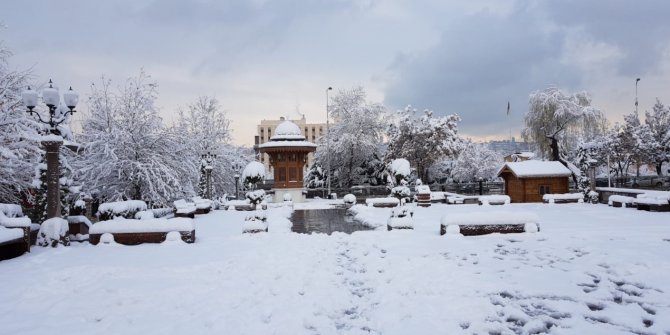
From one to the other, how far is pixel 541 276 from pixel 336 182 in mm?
39396

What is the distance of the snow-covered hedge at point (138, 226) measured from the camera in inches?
444

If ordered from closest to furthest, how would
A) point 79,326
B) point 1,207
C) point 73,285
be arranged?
point 79,326 → point 73,285 → point 1,207

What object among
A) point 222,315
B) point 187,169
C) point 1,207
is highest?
point 187,169

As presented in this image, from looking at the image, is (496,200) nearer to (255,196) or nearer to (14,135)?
(255,196)

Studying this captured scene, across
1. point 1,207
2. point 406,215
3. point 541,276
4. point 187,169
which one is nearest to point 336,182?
point 187,169

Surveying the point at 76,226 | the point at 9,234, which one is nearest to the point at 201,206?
the point at 76,226

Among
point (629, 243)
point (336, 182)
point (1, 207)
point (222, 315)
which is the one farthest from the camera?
point (336, 182)

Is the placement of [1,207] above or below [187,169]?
below

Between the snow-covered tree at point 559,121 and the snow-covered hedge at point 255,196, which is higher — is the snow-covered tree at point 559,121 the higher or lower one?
A: the higher one

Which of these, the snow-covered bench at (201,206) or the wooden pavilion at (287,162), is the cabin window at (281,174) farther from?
the snow-covered bench at (201,206)

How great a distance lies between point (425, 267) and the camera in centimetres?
808

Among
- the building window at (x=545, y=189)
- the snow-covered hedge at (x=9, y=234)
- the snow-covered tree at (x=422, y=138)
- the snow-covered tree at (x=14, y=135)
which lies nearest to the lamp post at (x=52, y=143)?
the snow-covered hedge at (x=9, y=234)

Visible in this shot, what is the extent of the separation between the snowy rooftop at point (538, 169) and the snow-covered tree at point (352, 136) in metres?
17.5

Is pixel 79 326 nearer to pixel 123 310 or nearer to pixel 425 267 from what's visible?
pixel 123 310
